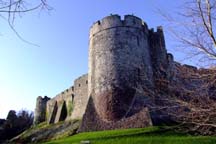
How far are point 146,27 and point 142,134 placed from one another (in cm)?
883

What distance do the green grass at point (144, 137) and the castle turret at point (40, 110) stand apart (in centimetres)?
2039

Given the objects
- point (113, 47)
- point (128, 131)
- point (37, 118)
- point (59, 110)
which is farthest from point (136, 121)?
point (37, 118)

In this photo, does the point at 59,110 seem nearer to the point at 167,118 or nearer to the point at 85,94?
the point at 85,94

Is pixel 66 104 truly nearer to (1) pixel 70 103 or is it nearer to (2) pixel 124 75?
(1) pixel 70 103

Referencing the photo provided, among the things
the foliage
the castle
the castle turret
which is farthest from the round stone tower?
the foliage

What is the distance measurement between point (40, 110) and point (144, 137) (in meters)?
23.7

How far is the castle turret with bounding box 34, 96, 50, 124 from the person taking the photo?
34.8 metres

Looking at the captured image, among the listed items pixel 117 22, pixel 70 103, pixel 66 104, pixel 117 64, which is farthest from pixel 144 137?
pixel 66 104

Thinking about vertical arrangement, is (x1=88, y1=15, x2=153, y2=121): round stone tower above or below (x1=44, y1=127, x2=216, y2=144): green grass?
above

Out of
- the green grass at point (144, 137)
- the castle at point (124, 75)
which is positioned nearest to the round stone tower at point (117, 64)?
the castle at point (124, 75)

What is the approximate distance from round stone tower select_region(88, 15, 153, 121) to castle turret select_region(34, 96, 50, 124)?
682 inches

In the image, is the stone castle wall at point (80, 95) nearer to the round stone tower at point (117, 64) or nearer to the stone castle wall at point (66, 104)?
the stone castle wall at point (66, 104)

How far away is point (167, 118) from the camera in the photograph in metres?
16.5

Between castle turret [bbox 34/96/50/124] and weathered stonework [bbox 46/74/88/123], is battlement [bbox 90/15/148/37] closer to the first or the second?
weathered stonework [bbox 46/74/88/123]
